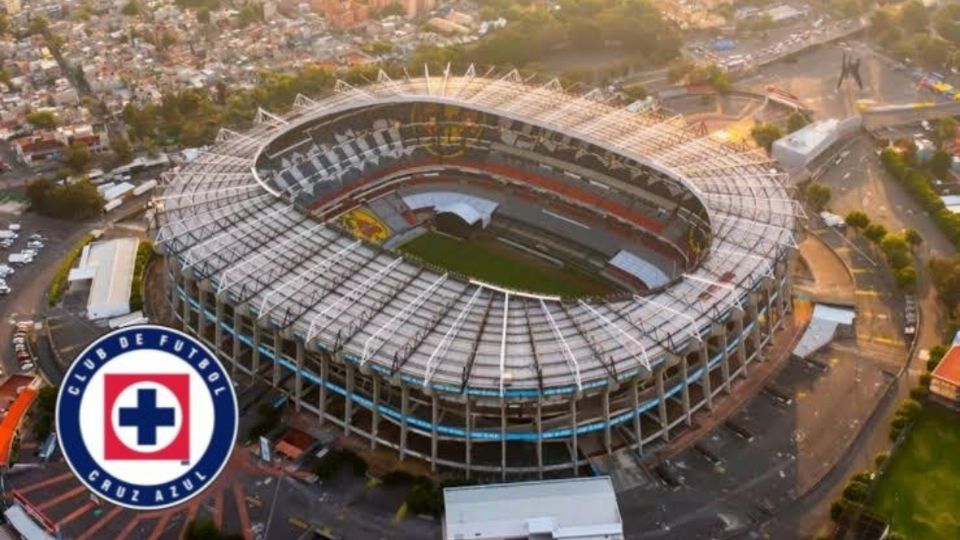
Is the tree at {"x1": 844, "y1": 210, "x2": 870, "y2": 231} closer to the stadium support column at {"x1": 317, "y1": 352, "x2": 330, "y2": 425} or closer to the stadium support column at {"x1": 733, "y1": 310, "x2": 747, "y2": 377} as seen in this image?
the stadium support column at {"x1": 733, "y1": 310, "x2": 747, "y2": 377}

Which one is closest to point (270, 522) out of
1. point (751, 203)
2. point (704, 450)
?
point (704, 450)

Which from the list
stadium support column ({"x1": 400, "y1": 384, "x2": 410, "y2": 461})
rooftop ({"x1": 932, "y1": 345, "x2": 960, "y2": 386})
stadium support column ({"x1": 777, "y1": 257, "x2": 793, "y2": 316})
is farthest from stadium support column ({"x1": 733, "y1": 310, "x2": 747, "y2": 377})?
stadium support column ({"x1": 400, "y1": 384, "x2": 410, "y2": 461})

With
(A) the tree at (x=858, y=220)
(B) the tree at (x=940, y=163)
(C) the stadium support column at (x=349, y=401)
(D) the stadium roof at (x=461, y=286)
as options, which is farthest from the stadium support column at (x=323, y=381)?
(B) the tree at (x=940, y=163)

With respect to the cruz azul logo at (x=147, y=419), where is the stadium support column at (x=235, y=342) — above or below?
below

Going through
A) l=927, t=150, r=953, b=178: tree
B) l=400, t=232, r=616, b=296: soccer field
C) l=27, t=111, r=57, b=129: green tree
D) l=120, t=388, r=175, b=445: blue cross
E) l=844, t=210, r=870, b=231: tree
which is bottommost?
l=27, t=111, r=57, b=129: green tree

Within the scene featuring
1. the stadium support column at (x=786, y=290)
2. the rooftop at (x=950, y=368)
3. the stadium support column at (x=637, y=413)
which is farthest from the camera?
the stadium support column at (x=786, y=290)

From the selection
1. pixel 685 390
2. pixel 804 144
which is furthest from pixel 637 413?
pixel 804 144

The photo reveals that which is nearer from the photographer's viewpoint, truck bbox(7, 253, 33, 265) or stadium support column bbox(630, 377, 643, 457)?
stadium support column bbox(630, 377, 643, 457)

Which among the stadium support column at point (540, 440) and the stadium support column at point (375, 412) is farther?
the stadium support column at point (375, 412)

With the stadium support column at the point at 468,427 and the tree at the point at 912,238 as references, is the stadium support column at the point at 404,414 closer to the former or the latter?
the stadium support column at the point at 468,427
